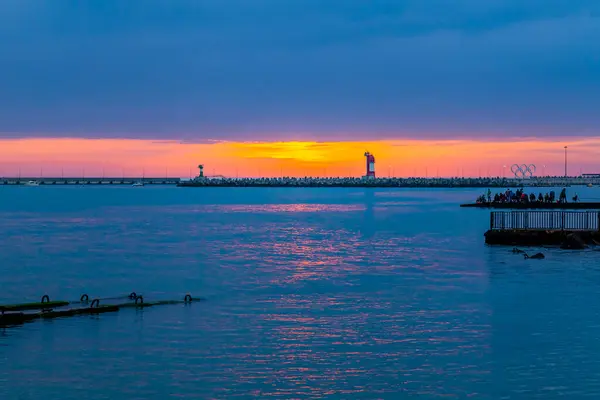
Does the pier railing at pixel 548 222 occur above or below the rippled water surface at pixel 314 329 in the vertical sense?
above

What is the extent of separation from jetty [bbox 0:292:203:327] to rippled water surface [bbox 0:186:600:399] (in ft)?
2.52

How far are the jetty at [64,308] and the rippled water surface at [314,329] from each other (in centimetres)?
77

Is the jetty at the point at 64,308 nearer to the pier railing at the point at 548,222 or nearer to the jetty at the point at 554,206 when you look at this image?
the pier railing at the point at 548,222

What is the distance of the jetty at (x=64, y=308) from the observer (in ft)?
82.5

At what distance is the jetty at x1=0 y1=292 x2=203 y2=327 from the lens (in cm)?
2516

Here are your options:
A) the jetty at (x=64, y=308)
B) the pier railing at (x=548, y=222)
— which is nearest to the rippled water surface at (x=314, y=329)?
the jetty at (x=64, y=308)

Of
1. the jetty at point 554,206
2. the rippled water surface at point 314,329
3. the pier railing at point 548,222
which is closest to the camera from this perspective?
the rippled water surface at point 314,329

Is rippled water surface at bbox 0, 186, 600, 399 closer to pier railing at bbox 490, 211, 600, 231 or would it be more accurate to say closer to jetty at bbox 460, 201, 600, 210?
pier railing at bbox 490, 211, 600, 231

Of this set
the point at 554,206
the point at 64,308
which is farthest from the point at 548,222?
the point at 64,308

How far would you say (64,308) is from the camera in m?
28.4

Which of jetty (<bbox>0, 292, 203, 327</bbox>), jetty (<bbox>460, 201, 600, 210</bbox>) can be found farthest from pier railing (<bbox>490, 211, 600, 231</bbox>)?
jetty (<bbox>0, 292, 203, 327</bbox>)

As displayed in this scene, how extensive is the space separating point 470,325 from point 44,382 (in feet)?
44.7

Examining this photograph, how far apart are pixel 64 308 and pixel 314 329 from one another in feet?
32.0

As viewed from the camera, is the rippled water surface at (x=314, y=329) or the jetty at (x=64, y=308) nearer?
the rippled water surface at (x=314, y=329)
